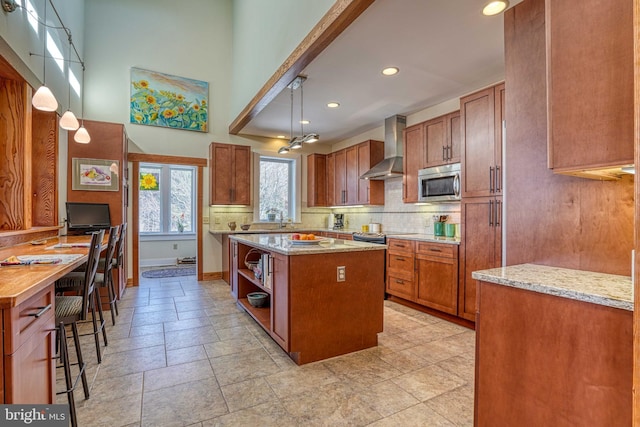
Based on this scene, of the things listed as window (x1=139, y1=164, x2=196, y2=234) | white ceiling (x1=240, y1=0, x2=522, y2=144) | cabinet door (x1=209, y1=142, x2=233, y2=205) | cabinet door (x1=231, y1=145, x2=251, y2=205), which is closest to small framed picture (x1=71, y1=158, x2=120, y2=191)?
cabinet door (x1=209, y1=142, x2=233, y2=205)

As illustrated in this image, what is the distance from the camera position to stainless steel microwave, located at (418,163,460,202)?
3605mm

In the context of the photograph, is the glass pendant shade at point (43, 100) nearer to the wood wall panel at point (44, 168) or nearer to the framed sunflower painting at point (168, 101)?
the wood wall panel at point (44, 168)

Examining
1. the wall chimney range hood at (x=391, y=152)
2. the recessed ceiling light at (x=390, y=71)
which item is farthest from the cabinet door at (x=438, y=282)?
the recessed ceiling light at (x=390, y=71)

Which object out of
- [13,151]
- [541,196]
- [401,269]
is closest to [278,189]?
[401,269]

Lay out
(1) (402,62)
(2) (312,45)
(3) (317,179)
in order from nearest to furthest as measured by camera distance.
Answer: (2) (312,45)
(1) (402,62)
(3) (317,179)

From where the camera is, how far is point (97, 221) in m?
4.00

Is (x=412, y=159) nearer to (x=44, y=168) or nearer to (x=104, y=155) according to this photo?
(x=104, y=155)

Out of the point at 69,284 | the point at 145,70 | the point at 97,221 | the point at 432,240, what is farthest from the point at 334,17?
the point at 145,70

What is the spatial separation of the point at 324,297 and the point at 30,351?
5.77ft

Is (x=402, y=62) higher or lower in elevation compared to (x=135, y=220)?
higher

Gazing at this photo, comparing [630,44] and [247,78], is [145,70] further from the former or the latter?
[630,44]

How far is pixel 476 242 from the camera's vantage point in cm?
316

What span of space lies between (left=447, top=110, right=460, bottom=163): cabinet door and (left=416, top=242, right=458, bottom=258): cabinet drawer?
1.01 m

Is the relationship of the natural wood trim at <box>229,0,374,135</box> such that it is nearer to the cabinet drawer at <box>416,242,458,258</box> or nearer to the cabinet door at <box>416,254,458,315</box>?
the cabinet drawer at <box>416,242,458,258</box>
